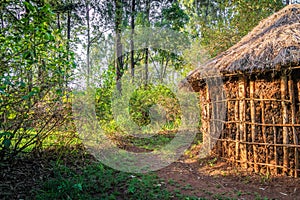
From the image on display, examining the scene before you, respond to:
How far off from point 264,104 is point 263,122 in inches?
13.1

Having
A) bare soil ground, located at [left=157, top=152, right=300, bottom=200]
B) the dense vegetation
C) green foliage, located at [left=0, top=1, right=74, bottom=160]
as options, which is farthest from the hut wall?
green foliage, located at [left=0, top=1, right=74, bottom=160]

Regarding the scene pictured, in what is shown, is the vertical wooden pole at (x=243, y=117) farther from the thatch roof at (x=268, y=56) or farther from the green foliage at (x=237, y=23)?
the green foliage at (x=237, y=23)

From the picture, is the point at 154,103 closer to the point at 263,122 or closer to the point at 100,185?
the point at 263,122

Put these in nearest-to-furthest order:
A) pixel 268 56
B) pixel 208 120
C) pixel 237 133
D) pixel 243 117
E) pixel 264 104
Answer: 1. pixel 268 56
2. pixel 264 104
3. pixel 243 117
4. pixel 237 133
5. pixel 208 120

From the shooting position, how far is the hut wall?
14.6 feet

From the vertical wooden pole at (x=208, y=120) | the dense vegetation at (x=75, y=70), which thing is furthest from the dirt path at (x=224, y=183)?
the vertical wooden pole at (x=208, y=120)

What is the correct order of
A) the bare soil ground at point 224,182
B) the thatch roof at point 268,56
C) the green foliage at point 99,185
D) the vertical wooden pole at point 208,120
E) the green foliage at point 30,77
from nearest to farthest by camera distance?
the green foliage at point 30,77 < the green foliage at point 99,185 < the bare soil ground at point 224,182 < the thatch roof at point 268,56 < the vertical wooden pole at point 208,120

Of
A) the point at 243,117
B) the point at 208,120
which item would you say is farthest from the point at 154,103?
the point at 243,117

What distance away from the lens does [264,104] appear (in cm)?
474

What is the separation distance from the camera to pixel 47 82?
395cm

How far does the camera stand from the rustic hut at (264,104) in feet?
14.5

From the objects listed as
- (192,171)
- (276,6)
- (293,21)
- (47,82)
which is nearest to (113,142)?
(192,171)

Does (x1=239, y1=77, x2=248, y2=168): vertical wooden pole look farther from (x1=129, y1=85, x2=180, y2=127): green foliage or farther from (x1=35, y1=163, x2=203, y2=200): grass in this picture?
(x1=129, y1=85, x2=180, y2=127): green foliage

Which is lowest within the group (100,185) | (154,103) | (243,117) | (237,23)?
(100,185)
